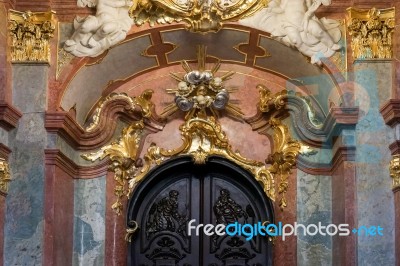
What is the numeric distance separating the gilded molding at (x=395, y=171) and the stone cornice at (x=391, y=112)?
0.43 metres

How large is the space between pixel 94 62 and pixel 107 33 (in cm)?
46

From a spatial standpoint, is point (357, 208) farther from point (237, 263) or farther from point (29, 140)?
point (29, 140)

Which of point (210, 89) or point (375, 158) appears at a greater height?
point (210, 89)

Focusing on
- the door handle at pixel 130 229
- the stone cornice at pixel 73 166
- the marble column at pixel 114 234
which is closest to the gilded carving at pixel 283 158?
the door handle at pixel 130 229

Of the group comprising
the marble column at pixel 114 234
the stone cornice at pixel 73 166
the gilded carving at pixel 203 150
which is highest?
the gilded carving at pixel 203 150

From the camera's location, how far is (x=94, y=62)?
13609 mm

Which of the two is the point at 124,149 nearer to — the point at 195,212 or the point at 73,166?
the point at 73,166

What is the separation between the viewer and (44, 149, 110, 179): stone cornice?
13.0 m

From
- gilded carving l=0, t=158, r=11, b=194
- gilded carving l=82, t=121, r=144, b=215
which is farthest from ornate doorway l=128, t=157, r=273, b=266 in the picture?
gilded carving l=0, t=158, r=11, b=194

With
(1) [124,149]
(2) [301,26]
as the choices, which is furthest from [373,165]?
(1) [124,149]

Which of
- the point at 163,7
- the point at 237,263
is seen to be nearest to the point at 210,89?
the point at 163,7

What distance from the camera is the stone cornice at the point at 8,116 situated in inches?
491

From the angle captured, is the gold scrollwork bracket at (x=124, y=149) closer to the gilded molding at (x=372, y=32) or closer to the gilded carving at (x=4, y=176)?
the gilded carving at (x=4, y=176)

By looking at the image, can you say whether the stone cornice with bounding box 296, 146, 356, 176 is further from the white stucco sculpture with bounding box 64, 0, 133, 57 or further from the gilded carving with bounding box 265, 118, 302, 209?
the white stucco sculpture with bounding box 64, 0, 133, 57
